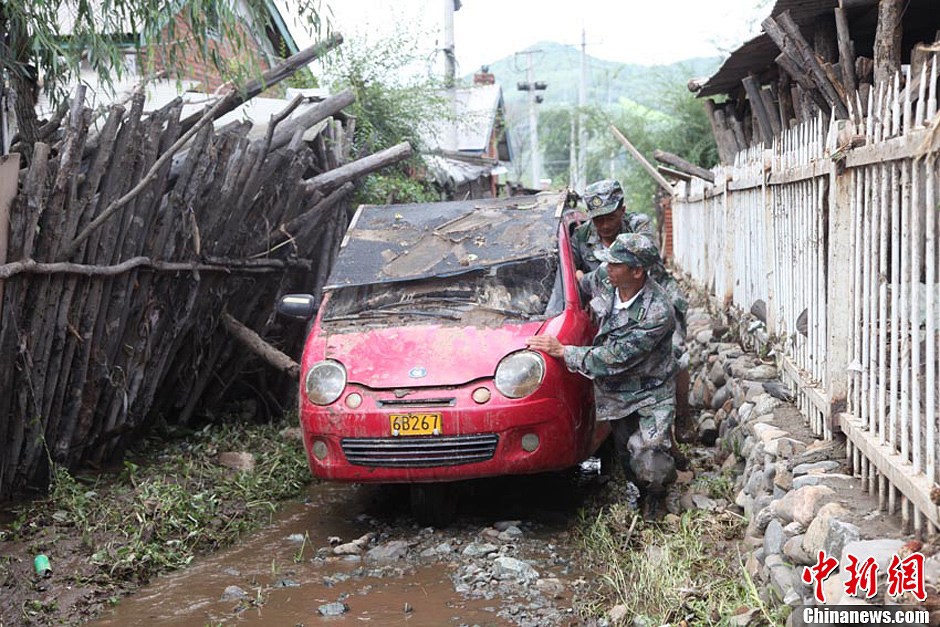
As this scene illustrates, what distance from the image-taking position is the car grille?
5.65 metres

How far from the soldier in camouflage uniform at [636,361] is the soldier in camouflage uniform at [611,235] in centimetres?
37

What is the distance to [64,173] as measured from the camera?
603 cm

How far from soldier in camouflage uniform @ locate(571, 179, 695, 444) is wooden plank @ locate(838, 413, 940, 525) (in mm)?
1818

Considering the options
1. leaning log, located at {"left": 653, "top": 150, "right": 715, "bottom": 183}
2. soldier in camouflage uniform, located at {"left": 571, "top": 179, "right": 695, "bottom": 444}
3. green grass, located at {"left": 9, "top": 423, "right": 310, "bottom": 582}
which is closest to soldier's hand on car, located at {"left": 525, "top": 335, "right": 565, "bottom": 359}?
soldier in camouflage uniform, located at {"left": 571, "top": 179, "right": 695, "bottom": 444}

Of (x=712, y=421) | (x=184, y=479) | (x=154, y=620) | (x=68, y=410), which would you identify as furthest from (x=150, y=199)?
(x=712, y=421)

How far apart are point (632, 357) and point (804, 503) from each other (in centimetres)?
162

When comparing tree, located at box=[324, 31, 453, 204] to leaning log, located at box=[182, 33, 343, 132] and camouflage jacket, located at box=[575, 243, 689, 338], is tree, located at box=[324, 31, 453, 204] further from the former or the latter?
camouflage jacket, located at box=[575, 243, 689, 338]

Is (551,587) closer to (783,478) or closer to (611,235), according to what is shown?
(783,478)

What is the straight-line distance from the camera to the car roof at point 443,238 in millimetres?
6688

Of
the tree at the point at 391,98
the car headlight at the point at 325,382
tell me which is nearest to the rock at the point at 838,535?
the car headlight at the point at 325,382

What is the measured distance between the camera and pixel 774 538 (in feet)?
14.0

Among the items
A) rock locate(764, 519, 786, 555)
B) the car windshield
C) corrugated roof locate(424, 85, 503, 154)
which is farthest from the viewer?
corrugated roof locate(424, 85, 503, 154)

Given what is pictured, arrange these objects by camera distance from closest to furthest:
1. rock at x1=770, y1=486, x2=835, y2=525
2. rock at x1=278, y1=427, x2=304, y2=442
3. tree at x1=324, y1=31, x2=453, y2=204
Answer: rock at x1=770, y1=486, x2=835, y2=525
rock at x1=278, y1=427, x2=304, y2=442
tree at x1=324, y1=31, x2=453, y2=204

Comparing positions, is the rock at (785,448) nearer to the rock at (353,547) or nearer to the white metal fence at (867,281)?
the white metal fence at (867,281)
